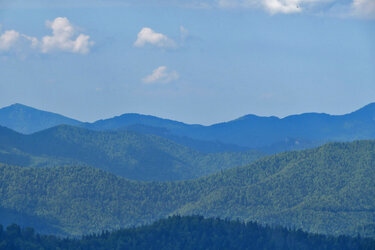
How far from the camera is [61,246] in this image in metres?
190

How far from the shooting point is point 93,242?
196m

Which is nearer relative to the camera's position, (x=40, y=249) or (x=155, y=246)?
(x=40, y=249)

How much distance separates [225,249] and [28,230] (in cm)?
4685

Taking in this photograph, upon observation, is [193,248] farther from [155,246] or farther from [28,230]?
[28,230]

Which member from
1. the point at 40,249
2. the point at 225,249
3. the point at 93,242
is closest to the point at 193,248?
the point at 225,249

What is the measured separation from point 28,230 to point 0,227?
6.56m

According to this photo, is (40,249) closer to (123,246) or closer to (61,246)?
(61,246)

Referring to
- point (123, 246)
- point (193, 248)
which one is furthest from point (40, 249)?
point (193, 248)

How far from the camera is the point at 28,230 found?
19438 cm

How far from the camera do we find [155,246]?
655 feet

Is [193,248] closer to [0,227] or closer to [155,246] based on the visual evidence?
[155,246]

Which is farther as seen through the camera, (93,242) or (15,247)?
(93,242)

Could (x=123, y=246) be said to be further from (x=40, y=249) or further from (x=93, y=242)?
(x=40, y=249)

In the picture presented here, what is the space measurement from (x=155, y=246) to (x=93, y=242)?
14.9 m
